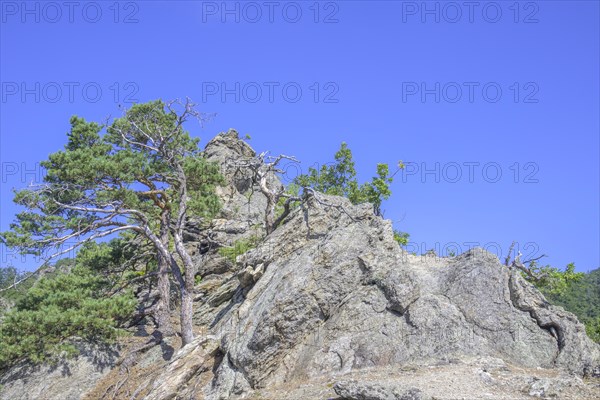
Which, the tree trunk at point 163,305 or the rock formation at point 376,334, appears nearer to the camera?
the rock formation at point 376,334

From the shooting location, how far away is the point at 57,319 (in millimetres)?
18984

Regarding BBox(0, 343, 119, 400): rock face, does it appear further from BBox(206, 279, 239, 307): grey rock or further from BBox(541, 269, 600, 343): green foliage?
BBox(541, 269, 600, 343): green foliage

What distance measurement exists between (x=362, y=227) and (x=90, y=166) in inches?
409

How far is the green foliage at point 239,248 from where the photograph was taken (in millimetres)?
24453

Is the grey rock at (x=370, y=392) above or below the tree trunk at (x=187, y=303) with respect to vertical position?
below

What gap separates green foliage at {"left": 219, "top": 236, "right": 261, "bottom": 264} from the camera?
24.5 metres

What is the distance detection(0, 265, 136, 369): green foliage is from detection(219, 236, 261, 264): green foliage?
507 centimetres

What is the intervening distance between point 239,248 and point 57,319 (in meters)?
8.10

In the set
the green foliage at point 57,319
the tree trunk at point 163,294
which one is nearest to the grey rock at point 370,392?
the green foliage at point 57,319

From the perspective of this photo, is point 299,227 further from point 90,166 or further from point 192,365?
point 90,166

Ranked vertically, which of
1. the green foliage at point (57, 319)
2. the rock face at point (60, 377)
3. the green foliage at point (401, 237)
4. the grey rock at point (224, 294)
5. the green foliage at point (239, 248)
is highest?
the green foliage at point (401, 237)

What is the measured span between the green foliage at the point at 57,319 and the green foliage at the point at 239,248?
5071 millimetres

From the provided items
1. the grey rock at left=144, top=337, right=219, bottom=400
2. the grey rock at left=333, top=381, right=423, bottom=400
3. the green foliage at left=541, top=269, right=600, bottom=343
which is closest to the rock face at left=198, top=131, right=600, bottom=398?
the grey rock at left=144, top=337, right=219, bottom=400

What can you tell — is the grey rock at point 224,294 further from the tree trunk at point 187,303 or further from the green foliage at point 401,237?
the green foliage at point 401,237
